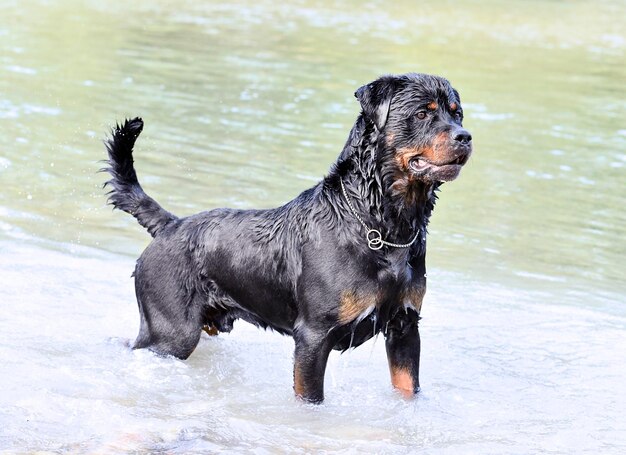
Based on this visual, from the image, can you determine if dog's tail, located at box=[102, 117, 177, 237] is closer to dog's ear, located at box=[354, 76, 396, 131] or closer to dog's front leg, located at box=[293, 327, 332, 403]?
dog's front leg, located at box=[293, 327, 332, 403]

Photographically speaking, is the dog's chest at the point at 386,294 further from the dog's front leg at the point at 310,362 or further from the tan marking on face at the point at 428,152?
the tan marking on face at the point at 428,152

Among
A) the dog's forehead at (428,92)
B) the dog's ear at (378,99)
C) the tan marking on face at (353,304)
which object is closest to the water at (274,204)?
the tan marking on face at (353,304)

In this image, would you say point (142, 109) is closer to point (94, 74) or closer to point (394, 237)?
point (94, 74)

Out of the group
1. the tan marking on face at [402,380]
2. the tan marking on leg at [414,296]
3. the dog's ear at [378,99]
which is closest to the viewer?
the dog's ear at [378,99]

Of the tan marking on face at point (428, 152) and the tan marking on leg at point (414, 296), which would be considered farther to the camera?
the tan marking on leg at point (414, 296)

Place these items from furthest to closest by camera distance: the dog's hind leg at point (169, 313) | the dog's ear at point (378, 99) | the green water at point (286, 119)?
the green water at point (286, 119), the dog's hind leg at point (169, 313), the dog's ear at point (378, 99)

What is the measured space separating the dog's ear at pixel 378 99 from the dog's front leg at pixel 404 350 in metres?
1.10

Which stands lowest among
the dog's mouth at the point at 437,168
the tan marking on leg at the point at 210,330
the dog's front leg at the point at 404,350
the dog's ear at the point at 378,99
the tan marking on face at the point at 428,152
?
the tan marking on leg at the point at 210,330

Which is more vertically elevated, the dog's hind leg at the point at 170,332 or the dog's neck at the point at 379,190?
the dog's neck at the point at 379,190

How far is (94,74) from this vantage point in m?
16.0

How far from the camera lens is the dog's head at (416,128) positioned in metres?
5.23

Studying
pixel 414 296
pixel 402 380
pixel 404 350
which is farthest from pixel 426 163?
pixel 402 380

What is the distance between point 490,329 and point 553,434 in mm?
1755

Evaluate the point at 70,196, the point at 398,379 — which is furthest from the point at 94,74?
the point at 398,379
